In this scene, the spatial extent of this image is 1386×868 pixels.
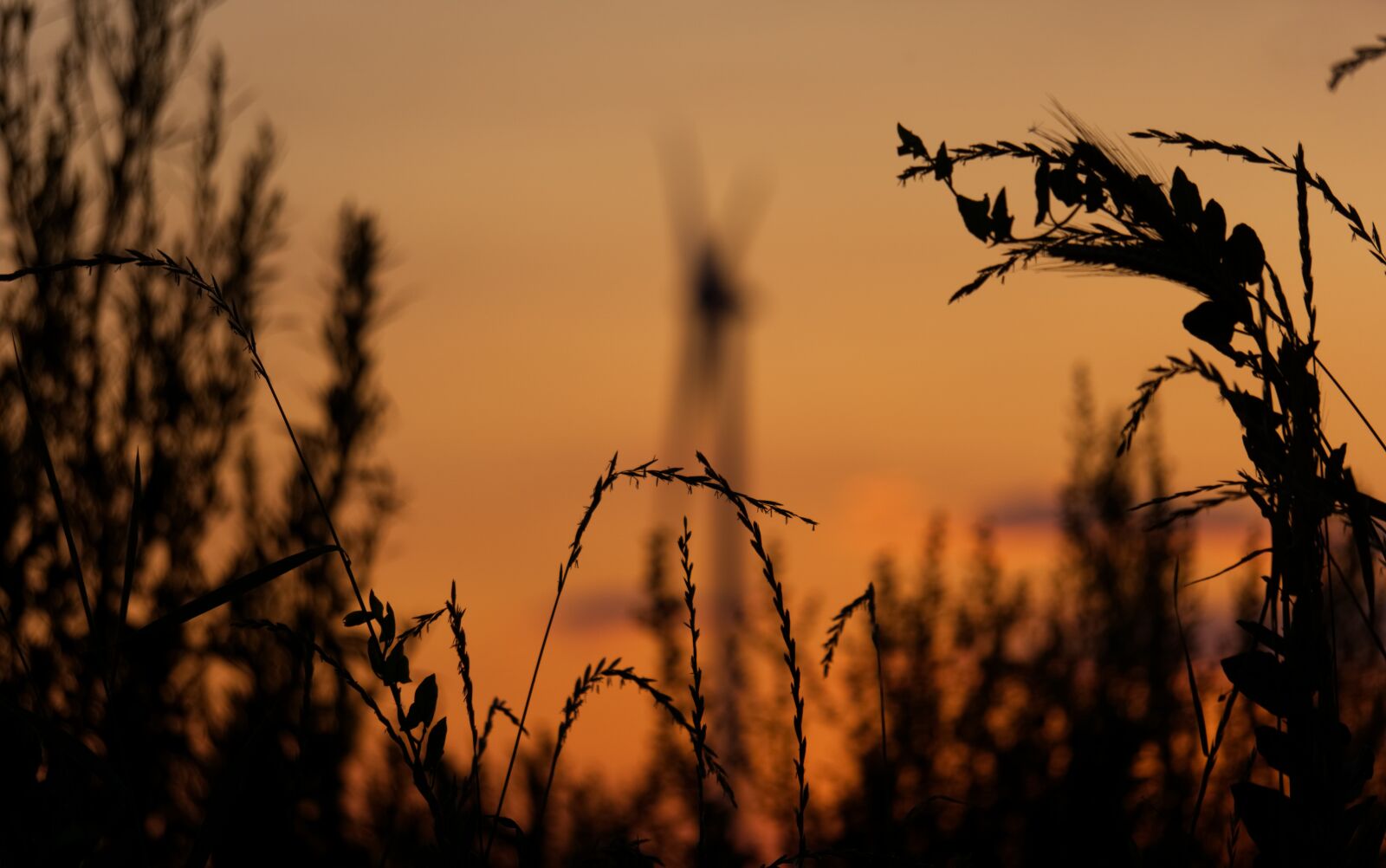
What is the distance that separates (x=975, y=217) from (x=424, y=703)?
2.77ft

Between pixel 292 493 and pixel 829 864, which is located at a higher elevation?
pixel 292 493

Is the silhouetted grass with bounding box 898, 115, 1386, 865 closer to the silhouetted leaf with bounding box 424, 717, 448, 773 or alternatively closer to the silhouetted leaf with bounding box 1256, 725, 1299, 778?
the silhouetted leaf with bounding box 1256, 725, 1299, 778

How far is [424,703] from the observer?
5.23 ft

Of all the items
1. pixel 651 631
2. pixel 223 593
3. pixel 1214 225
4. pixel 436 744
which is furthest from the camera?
pixel 651 631

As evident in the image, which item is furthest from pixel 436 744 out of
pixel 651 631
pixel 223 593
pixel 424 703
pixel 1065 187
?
pixel 651 631

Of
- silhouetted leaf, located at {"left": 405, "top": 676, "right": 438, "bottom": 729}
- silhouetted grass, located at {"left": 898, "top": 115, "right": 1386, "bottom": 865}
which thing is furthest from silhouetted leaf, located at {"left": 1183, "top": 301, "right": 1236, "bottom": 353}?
silhouetted leaf, located at {"left": 405, "top": 676, "right": 438, "bottom": 729}

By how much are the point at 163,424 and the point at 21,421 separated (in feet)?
4.27

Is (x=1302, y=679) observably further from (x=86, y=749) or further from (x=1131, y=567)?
(x=1131, y=567)

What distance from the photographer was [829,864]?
7934 millimetres

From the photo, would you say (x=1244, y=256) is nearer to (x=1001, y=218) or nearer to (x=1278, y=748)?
(x=1001, y=218)

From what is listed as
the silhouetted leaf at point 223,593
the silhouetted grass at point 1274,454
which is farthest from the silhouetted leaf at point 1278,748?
the silhouetted leaf at point 223,593

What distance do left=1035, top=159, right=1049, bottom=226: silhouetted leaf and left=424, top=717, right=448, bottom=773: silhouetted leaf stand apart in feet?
2.90

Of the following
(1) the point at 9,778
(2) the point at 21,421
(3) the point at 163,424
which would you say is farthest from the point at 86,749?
(3) the point at 163,424

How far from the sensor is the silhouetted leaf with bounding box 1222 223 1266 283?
5.19ft
